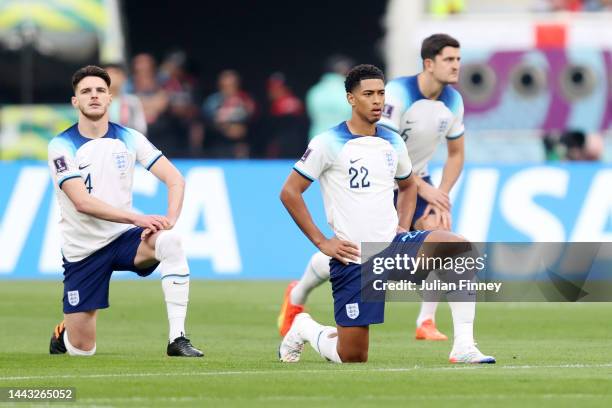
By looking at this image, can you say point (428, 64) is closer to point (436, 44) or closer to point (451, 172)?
point (436, 44)

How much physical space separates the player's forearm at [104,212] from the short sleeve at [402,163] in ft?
6.05

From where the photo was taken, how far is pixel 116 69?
750 inches

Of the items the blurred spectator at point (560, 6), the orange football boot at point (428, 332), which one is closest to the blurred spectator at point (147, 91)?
the blurred spectator at point (560, 6)

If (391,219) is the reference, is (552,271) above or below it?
below

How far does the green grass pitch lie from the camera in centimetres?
971

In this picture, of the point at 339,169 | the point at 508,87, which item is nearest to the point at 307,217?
the point at 339,169

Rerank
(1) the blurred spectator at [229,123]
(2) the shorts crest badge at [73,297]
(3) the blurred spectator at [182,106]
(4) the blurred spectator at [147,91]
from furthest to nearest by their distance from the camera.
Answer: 1. (1) the blurred spectator at [229,123]
2. (3) the blurred spectator at [182,106]
3. (4) the blurred spectator at [147,91]
4. (2) the shorts crest badge at [73,297]

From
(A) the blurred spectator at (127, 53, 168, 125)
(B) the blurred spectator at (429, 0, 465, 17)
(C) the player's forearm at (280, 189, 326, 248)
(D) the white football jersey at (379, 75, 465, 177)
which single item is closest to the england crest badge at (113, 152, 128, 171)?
(C) the player's forearm at (280, 189, 326, 248)

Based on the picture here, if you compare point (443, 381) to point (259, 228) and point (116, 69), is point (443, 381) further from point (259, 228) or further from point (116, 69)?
point (259, 228)

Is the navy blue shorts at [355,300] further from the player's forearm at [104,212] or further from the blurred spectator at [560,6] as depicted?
the blurred spectator at [560,6]

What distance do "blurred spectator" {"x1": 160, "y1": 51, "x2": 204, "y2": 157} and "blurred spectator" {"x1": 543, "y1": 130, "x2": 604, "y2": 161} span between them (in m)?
5.14

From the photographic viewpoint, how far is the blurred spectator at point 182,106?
26359mm

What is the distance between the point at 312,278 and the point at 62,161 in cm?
228

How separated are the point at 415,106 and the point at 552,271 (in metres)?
4.97
